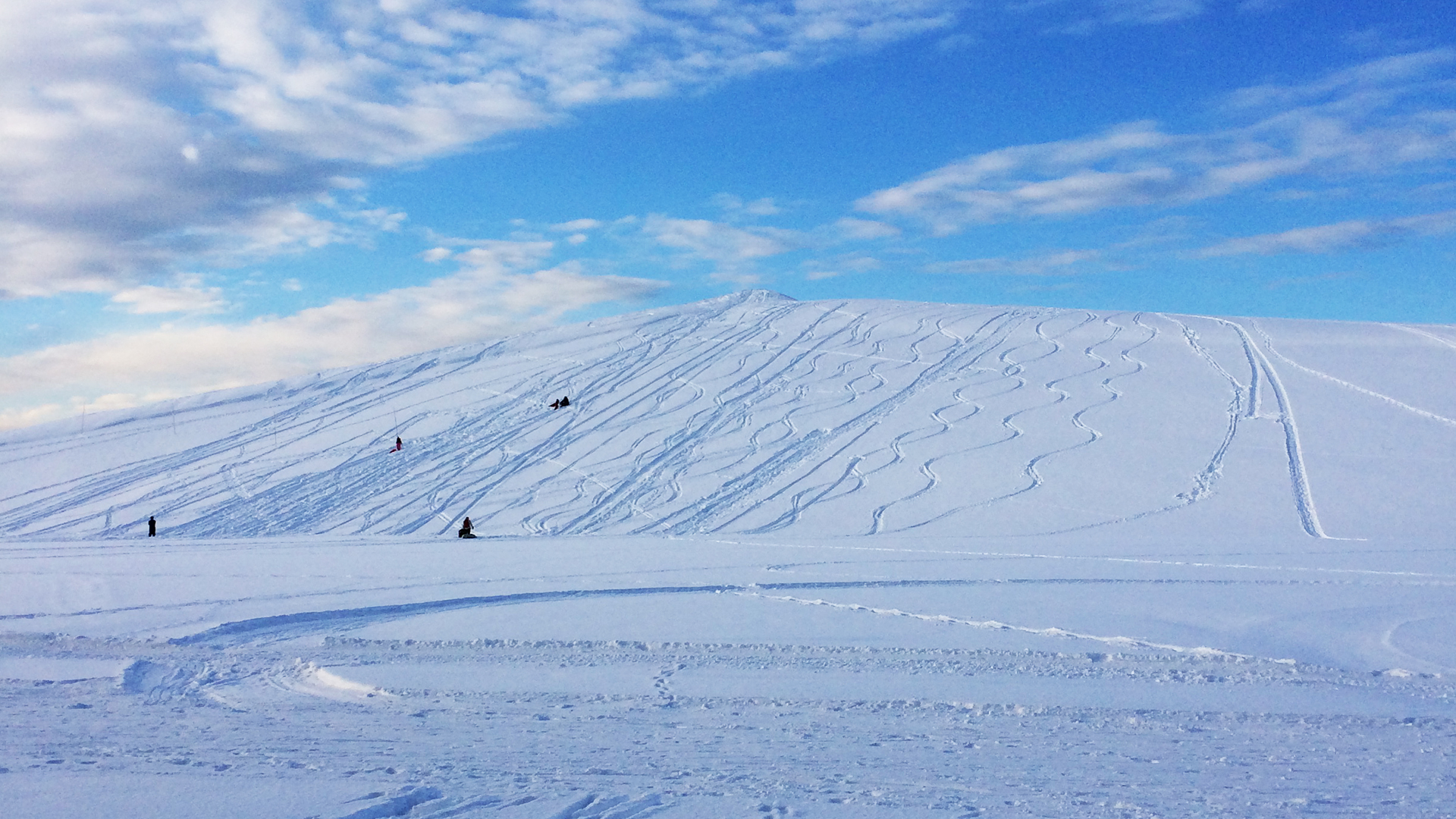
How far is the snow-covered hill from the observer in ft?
60.1

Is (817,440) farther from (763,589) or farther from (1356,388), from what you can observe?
(1356,388)

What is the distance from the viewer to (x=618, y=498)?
64.7 feet

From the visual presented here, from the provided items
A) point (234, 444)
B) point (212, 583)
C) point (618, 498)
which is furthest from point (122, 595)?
point (234, 444)

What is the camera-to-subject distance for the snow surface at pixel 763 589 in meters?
5.05

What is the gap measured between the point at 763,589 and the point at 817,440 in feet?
38.3

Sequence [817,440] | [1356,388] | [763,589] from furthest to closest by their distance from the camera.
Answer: [1356,388]
[817,440]
[763,589]

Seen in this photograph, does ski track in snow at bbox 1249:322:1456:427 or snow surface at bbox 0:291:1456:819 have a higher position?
ski track in snow at bbox 1249:322:1456:427

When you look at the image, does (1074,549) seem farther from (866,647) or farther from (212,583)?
(212,583)

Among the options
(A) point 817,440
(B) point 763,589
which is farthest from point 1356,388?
(B) point 763,589

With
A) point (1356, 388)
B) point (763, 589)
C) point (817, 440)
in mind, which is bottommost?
point (763, 589)

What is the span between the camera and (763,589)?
10820 millimetres

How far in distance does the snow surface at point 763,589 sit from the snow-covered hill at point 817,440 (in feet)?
0.46

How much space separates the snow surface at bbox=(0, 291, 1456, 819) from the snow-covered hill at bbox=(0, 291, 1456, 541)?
→ 0.46ft

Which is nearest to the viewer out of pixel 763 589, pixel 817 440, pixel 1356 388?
pixel 763 589
